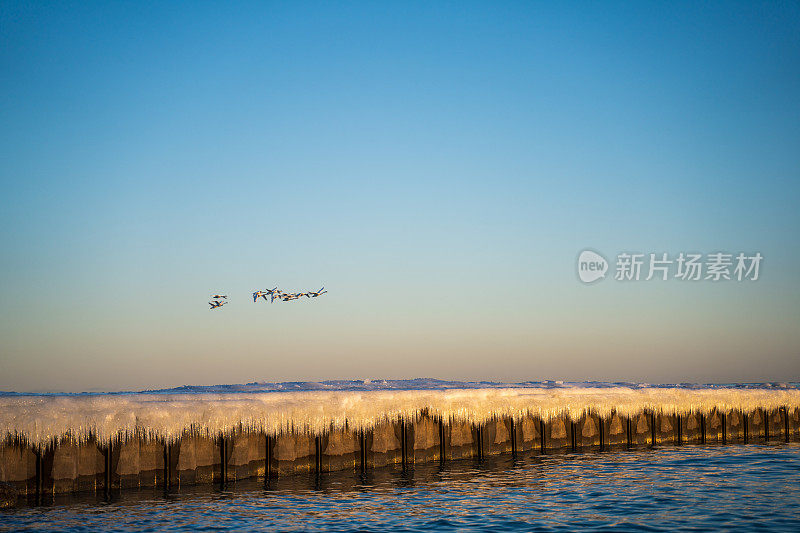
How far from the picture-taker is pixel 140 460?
26688 millimetres

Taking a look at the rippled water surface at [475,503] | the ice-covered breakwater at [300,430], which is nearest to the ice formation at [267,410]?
the ice-covered breakwater at [300,430]

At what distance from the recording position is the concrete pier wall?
990 inches

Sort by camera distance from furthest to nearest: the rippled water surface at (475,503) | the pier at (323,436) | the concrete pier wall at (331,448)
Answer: the pier at (323,436) → the concrete pier wall at (331,448) → the rippled water surface at (475,503)

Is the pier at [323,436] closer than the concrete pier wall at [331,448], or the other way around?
the concrete pier wall at [331,448]

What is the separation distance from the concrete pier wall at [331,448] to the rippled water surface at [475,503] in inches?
42.0

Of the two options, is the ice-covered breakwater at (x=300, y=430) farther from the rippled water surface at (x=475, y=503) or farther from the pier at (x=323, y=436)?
the rippled water surface at (x=475, y=503)

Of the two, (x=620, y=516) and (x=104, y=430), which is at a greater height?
(x=104, y=430)

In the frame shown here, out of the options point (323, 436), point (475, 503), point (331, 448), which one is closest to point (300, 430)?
point (323, 436)

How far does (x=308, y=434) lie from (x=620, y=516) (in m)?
13.4

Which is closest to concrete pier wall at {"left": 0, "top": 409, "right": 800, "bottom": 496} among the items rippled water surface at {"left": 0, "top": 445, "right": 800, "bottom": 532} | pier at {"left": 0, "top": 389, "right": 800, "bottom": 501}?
pier at {"left": 0, "top": 389, "right": 800, "bottom": 501}

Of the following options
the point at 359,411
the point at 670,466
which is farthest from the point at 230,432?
the point at 670,466

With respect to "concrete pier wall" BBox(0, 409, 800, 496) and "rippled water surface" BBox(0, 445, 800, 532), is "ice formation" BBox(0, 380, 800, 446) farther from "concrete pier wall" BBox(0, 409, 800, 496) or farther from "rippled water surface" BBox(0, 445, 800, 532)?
"rippled water surface" BBox(0, 445, 800, 532)

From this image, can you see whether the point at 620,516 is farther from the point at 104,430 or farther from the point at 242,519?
the point at 104,430

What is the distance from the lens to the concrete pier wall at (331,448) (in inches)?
990
